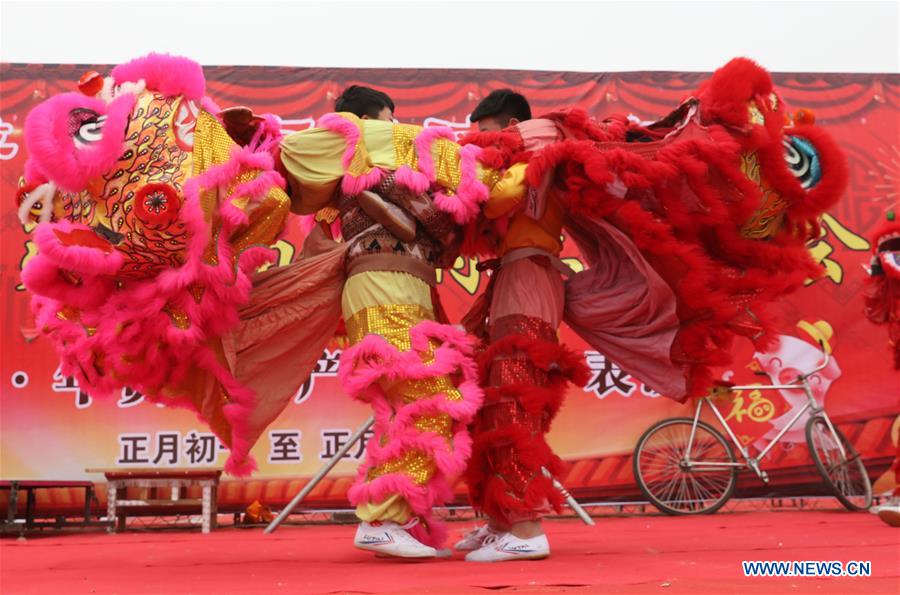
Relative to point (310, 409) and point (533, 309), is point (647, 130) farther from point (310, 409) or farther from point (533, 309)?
point (310, 409)

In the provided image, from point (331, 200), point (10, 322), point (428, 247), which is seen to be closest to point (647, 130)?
point (428, 247)

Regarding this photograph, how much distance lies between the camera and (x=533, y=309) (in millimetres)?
2895

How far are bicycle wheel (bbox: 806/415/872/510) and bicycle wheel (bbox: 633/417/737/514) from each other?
48 cm

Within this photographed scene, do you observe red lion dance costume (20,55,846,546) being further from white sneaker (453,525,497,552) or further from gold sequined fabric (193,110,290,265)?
white sneaker (453,525,497,552)

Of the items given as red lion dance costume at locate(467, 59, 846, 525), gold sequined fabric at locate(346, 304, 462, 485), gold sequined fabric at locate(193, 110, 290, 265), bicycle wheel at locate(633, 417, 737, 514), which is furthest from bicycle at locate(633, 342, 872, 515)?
gold sequined fabric at locate(193, 110, 290, 265)

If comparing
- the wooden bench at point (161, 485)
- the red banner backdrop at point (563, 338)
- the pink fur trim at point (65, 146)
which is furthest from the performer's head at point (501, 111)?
the wooden bench at point (161, 485)

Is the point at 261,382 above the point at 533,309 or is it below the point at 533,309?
below

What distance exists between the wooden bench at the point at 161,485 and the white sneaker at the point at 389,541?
2467 mm

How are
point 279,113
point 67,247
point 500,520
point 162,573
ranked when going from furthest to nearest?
point 279,113, point 500,520, point 162,573, point 67,247

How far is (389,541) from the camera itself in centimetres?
258

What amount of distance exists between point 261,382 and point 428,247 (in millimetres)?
682

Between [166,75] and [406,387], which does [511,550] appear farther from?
[166,75]

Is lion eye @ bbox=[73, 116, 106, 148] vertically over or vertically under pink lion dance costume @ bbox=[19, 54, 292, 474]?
over

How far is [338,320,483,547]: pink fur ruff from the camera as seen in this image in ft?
8.45
